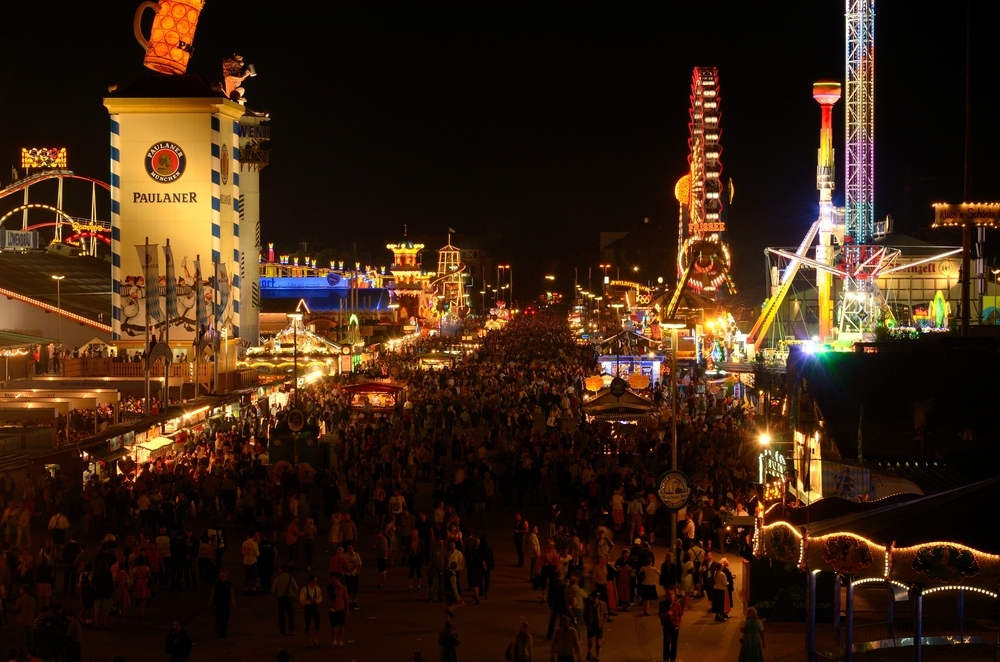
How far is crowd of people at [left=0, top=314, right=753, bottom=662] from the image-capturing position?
46.0 feet

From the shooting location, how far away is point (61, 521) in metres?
17.7

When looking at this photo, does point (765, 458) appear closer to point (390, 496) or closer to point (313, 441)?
point (390, 496)

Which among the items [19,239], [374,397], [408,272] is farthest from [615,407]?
[408,272]

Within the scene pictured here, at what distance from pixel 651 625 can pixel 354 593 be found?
3.65 metres

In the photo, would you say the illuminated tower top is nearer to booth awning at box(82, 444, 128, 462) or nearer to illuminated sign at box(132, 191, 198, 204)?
illuminated sign at box(132, 191, 198, 204)

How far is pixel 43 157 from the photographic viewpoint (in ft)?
281

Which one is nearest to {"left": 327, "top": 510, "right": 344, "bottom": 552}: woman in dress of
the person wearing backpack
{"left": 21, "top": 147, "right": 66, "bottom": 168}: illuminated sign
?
the person wearing backpack

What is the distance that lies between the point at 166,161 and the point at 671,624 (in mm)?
31263

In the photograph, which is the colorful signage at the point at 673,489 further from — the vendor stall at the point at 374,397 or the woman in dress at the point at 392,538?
the vendor stall at the point at 374,397

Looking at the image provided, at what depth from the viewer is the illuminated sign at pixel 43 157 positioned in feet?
278

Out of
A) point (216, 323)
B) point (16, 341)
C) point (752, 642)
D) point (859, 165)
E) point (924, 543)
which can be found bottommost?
point (752, 642)

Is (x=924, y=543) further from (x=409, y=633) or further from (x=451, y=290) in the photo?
(x=451, y=290)

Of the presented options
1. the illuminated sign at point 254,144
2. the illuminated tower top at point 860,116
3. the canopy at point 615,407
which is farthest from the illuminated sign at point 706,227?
the canopy at point 615,407

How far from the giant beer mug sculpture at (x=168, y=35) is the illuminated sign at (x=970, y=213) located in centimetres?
2843
